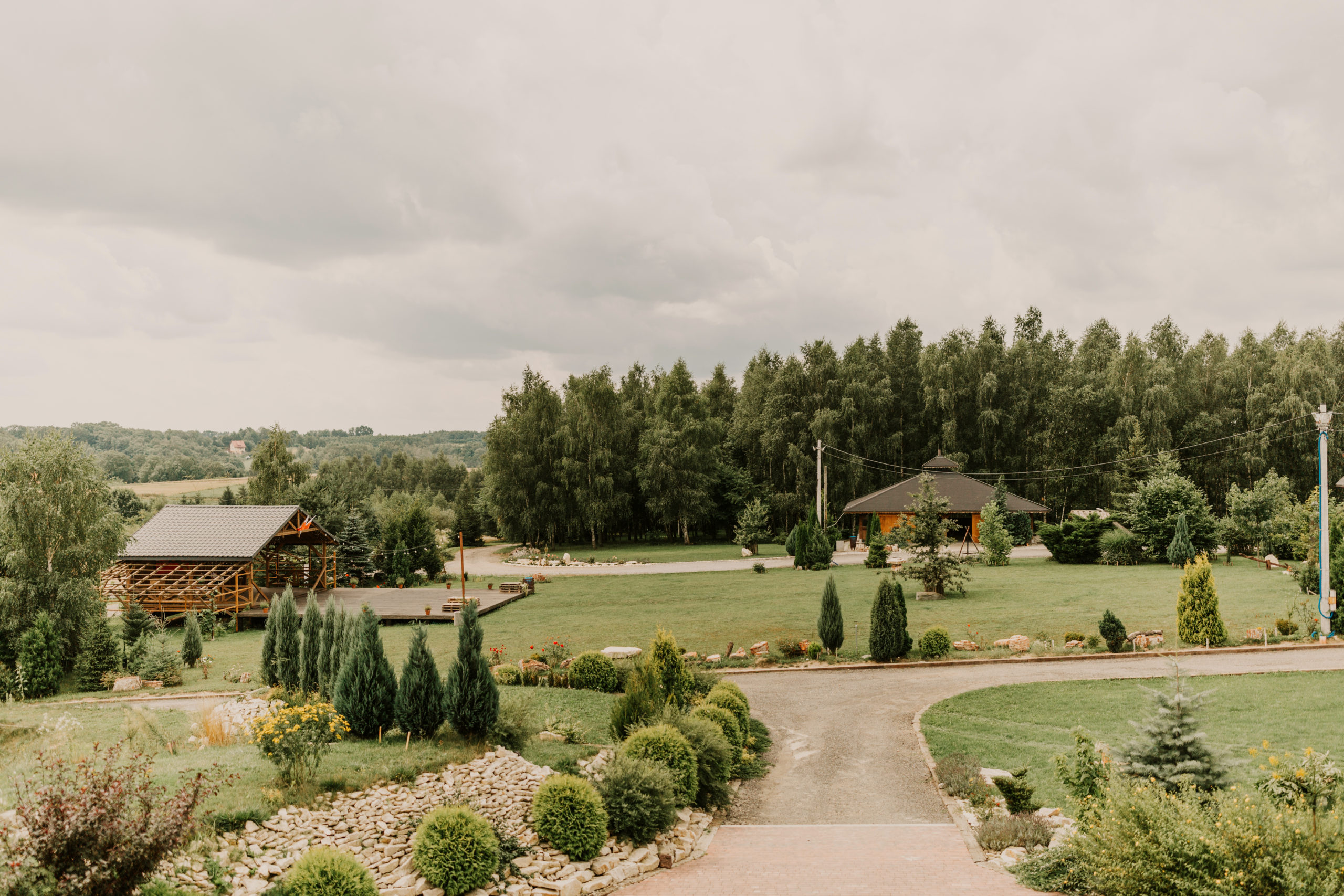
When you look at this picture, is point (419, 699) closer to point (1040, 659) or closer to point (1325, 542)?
point (1040, 659)

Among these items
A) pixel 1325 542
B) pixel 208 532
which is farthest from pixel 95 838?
pixel 208 532

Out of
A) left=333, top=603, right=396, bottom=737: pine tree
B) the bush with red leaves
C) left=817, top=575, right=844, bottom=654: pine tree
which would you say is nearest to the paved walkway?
left=817, top=575, right=844, bottom=654: pine tree

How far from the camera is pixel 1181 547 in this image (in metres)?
27.6

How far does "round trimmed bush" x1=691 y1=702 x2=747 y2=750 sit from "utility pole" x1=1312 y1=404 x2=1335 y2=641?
14.9 m

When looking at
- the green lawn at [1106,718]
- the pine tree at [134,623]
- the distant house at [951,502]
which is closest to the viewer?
the green lawn at [1106,718]

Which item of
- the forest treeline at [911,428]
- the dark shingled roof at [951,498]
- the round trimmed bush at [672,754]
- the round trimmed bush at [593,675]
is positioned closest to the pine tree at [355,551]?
the forest treeline at [911,428]

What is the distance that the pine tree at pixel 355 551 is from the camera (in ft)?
113

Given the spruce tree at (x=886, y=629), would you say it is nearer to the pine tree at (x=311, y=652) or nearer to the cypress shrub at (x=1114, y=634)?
the cypress shrub at (x=1114, y=634)

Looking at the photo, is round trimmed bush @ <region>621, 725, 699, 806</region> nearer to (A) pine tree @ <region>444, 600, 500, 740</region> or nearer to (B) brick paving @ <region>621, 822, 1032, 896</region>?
(B) brick paving @ <region>621, 822, 1032, 896</region>

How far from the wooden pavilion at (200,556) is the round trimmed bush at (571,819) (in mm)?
22274

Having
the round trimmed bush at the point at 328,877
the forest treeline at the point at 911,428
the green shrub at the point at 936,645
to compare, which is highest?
the forest treeline at the point at 911,428

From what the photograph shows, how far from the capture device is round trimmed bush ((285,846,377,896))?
6.16 meters

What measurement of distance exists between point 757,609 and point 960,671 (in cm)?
822

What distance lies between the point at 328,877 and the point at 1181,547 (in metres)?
30.3
